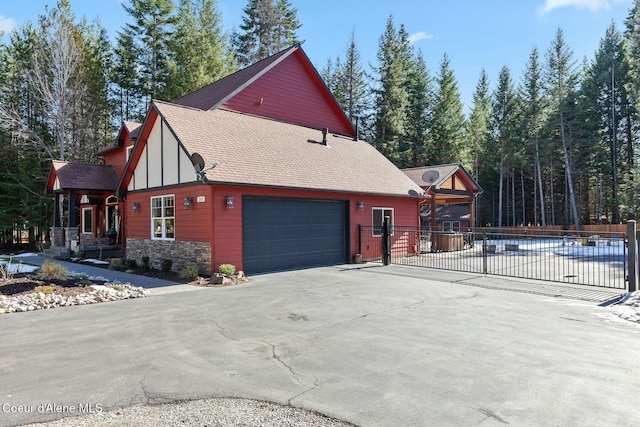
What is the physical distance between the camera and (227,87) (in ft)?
56.2

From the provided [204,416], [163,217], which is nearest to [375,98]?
[163,217]

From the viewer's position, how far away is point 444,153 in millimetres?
35844

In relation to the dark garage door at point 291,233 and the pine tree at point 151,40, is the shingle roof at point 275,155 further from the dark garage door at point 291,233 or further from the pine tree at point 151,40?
the pine tree at point 151,40

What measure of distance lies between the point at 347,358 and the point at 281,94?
50.6 ft

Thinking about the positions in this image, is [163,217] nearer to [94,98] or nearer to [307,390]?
[307,390]

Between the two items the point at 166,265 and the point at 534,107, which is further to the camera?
the point at 534,107

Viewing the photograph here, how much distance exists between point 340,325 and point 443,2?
13.1 m

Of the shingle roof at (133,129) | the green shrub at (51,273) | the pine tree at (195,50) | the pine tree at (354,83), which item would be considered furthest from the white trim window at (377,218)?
the pine tree at (354,83)

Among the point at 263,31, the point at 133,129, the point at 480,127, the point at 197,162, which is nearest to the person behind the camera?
the point at 197,162

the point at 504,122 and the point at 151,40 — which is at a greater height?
the point at 151,40

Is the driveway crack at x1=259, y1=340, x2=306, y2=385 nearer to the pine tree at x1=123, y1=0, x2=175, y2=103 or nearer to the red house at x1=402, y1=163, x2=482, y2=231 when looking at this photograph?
the red house at x1=402, y1=163, x2=482, y2=231

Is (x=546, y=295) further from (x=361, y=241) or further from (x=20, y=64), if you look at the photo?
(x=20, y=64)

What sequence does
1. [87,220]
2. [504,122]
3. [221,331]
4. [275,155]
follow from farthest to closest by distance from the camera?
[504,122] → [87,220] → [275,155] → [221,331]

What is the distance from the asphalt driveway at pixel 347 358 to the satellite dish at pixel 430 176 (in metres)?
12.0
